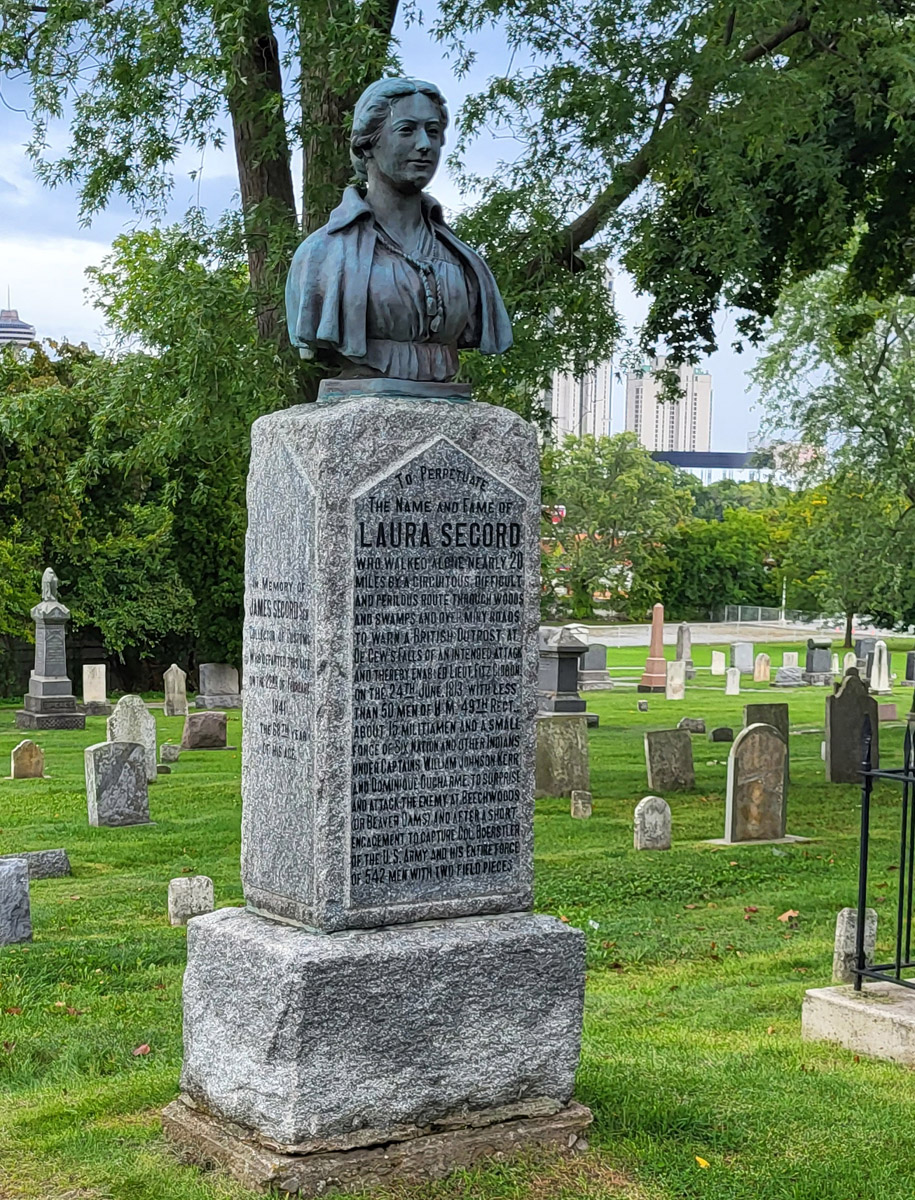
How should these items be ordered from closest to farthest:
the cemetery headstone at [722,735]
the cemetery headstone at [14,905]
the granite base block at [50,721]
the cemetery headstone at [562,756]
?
the cemetery headstone at [14,905] < the cemetery headstone at [562,756] < the cemetery headstone at [722,735] < the granite base block at [50,721]

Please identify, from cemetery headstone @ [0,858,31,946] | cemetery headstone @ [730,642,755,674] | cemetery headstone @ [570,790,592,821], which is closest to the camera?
cemetery headstone @ [0,858,31,946]

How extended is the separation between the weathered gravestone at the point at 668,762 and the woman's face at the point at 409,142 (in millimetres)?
12352

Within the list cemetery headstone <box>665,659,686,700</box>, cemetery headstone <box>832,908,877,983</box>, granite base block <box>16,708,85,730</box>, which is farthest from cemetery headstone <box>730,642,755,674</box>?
cemetery headstone <box>832,908,877,983</box>

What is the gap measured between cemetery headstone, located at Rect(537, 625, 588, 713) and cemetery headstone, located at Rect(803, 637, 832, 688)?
14.5 metres

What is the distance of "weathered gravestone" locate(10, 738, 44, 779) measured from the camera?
19016 millimetres

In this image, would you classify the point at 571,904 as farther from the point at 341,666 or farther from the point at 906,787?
the point at 341,666

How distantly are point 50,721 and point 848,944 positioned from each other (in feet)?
64.4

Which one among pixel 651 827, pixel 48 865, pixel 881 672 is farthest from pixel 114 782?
pixel 881 672

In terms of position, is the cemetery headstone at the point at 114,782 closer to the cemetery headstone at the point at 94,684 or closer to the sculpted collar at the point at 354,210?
the sculpted collar at the point at 354,210

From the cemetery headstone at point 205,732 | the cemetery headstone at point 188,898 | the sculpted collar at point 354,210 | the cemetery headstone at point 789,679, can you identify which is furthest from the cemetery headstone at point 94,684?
the sculpted collar at point 354,210

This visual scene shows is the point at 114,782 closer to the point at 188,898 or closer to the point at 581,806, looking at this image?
the point at 188,898

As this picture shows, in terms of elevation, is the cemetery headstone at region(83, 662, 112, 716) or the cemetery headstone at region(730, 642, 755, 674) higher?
the cemetery headstone at region(730, 642, 755, 674)

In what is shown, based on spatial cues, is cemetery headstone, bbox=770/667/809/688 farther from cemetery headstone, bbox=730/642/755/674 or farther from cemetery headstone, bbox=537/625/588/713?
cemetery headstone, bbox=537/625/588/713

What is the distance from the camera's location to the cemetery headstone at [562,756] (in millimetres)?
17234
